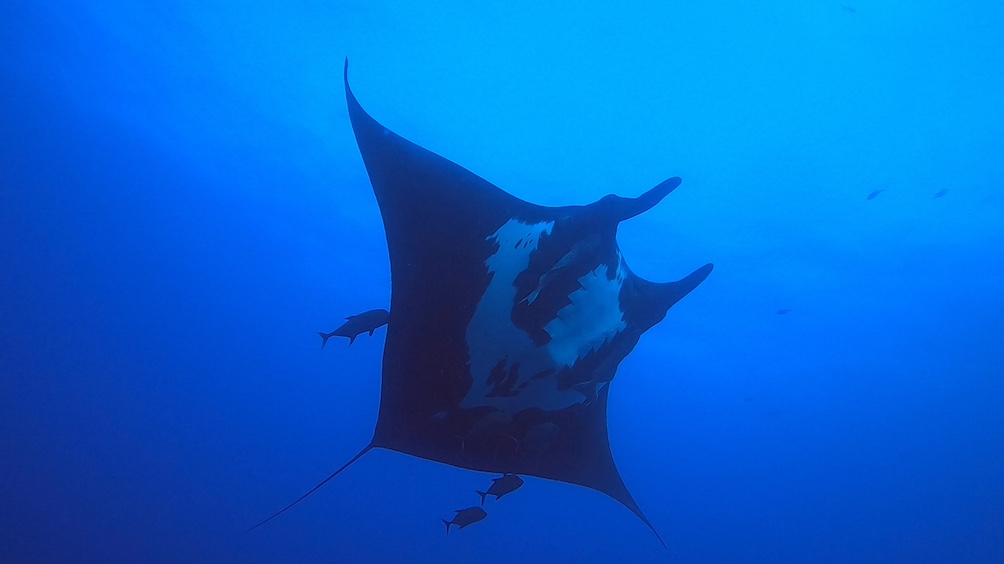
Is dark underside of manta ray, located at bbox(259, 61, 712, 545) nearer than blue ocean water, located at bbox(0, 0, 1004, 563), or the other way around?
dark underside of manta ray, located at bbox(259, 61, 712, 545)

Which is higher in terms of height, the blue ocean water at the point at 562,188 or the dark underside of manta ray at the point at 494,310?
the blue ocean water at the point at 562,188

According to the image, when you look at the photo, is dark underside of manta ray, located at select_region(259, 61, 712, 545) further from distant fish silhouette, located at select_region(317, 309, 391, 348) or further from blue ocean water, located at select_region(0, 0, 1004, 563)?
blue ocean water, located at select_region(0, 0, 1004, 563)

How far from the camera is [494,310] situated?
311 centimetres

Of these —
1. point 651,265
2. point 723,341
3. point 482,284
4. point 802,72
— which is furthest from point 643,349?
point 482,284

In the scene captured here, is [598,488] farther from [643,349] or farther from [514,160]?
[643,349]

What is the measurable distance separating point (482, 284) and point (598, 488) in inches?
68.8

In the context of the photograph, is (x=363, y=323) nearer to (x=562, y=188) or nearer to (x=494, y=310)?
(x=494, y=310)

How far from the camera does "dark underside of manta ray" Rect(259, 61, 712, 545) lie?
2.80m

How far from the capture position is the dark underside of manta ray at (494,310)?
2797 millimetres

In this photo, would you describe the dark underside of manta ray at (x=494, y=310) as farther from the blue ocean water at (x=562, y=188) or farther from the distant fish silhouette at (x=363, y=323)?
the blue ocean water at (x=562, y=188)

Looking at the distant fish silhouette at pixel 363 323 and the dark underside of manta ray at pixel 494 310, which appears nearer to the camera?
the dark underside of manta ray at pixel 494 310

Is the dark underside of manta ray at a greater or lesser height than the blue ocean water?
lesser

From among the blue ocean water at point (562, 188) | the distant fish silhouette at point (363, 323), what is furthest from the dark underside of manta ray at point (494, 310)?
→ the blue ocean water at point (562, 188)

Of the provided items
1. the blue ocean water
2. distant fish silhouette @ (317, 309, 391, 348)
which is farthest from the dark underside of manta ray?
the blue ocean water
